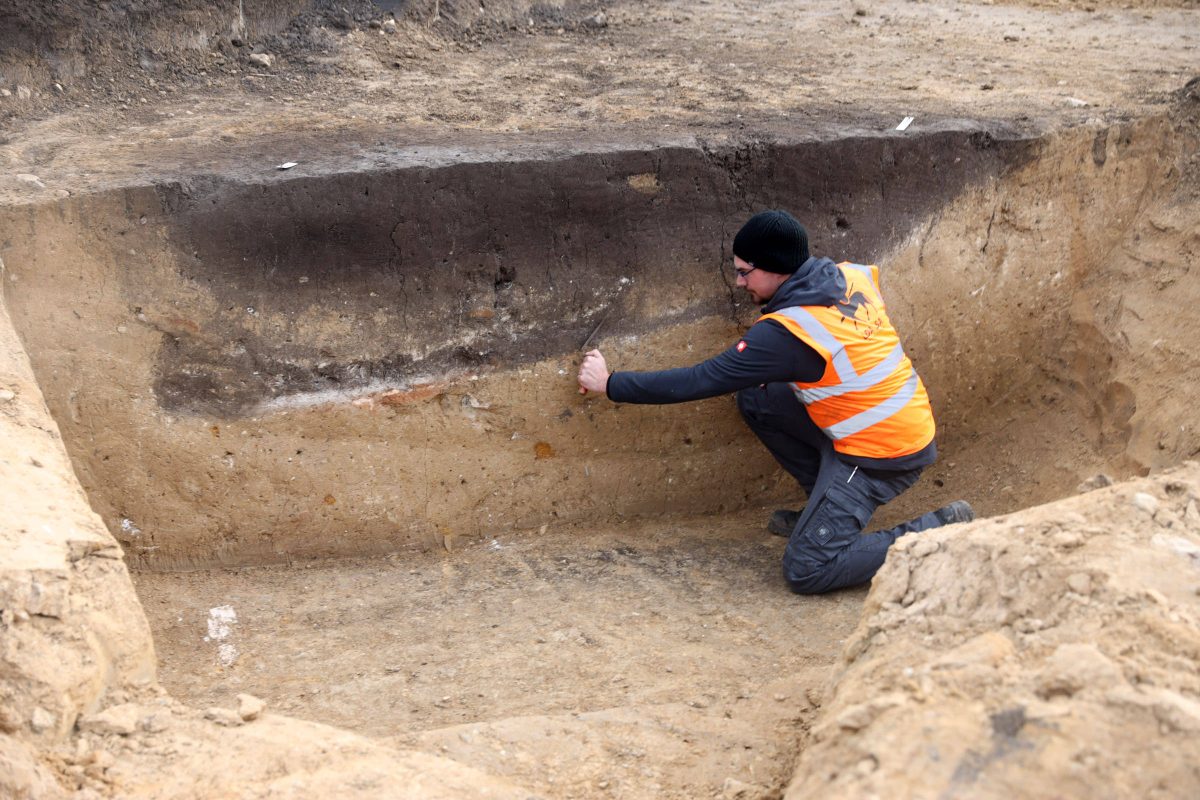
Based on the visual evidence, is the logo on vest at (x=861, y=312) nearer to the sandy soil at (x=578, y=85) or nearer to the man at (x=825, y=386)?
the man at (x=825, y=386)

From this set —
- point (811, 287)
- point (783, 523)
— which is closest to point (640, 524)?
A: point (783, 523)

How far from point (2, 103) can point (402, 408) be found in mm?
2138

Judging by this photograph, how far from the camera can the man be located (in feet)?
12.3

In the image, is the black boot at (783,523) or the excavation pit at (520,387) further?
the black boot at (783,523)

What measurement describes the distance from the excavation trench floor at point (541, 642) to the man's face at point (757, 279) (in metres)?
1.06

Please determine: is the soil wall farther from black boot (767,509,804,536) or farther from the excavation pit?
black boot (767,509,804,536)

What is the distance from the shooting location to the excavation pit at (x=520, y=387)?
3529 mm

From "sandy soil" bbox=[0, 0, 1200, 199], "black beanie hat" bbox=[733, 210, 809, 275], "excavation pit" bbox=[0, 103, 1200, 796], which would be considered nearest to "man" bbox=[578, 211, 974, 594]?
"black beanie hat" bbox=[733, 210, 809, 275]

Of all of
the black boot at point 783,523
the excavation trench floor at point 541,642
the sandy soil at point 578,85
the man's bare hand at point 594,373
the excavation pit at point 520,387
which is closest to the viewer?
the excavation trench floor at point 541,642

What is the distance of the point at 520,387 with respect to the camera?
13.3 ft

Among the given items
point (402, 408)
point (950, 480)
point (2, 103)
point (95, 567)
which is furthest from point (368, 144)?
point (950, 480)

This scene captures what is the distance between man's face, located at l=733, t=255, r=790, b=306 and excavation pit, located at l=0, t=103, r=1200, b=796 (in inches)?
12.0

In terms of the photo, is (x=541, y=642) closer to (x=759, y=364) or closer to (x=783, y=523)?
(x=759, y=364)

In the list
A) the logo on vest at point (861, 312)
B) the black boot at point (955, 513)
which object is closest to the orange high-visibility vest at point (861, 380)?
the logo on vest at point (861, 312)
